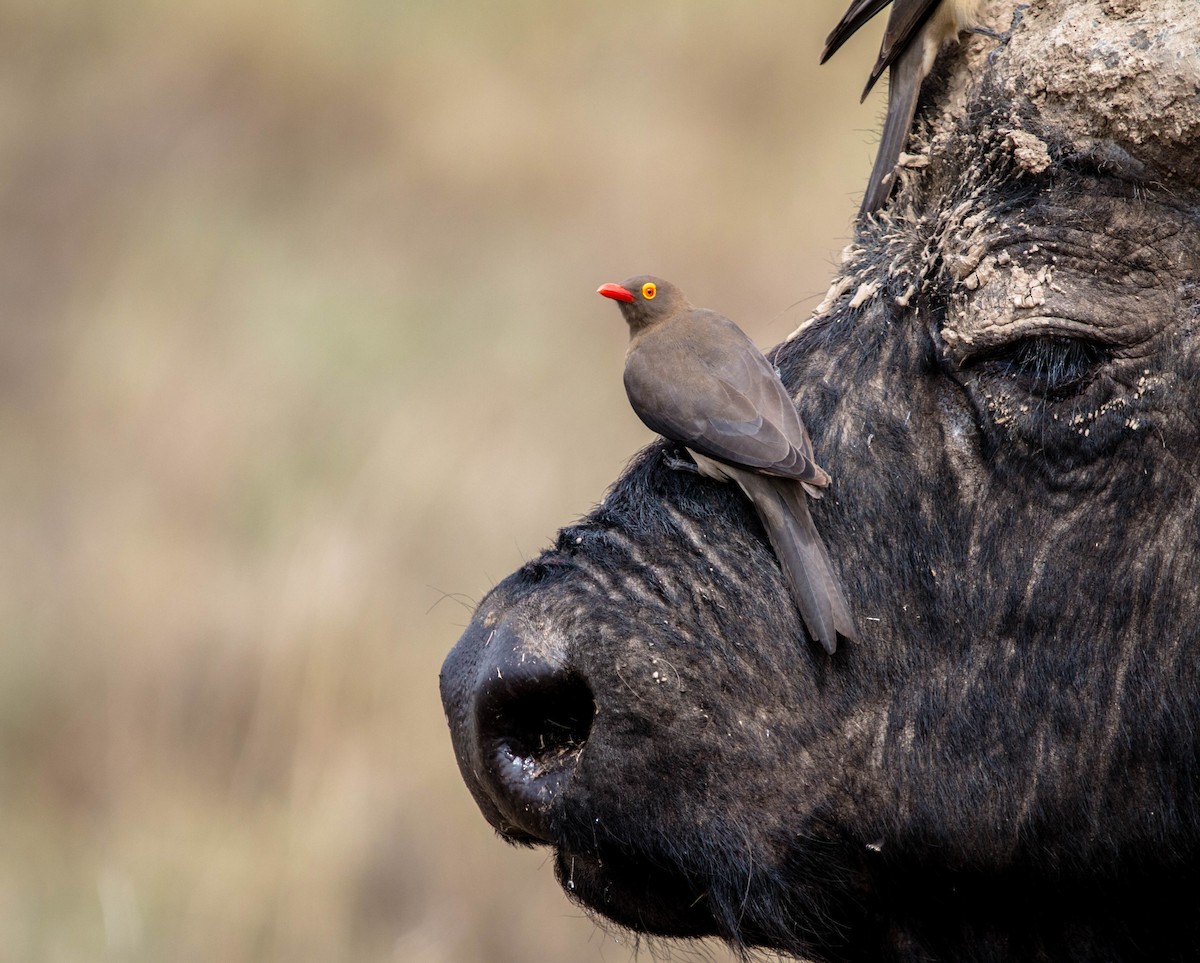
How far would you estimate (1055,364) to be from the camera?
3.31 m

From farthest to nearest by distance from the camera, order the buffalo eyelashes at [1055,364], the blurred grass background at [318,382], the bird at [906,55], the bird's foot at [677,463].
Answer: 1. the blurred grass background at [318,382]
2. the bird at [906,55]
3. the bird's foot at [677,463]
4. the buffalo eyelashes at [1055,364]

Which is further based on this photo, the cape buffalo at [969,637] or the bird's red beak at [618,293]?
the bird's red beak at [618,293]

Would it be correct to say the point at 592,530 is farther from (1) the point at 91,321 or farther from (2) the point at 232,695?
(1) the point at 91,321

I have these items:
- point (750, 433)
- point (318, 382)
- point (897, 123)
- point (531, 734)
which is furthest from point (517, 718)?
point (318, 382)

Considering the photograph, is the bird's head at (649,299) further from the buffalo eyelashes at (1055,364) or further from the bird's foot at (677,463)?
the buffalo eyelashes at (1055,364)

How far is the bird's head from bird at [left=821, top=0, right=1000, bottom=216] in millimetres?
512

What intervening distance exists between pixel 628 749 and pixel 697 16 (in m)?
12.0

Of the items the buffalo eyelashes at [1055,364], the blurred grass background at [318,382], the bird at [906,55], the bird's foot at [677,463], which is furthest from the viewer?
the blurred grass background at [318,382]

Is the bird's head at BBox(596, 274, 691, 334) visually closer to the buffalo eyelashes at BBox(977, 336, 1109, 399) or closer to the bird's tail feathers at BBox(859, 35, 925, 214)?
the bird's tail feathers at BBox(859, 35, 925, 214)

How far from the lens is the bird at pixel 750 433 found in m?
3.34

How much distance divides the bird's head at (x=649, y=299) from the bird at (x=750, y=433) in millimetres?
243

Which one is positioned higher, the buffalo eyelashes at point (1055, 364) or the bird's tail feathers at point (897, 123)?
the bird's tail feathers at point (897, 123)

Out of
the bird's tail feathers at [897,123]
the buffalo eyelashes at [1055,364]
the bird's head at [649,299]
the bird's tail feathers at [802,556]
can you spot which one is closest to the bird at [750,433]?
the bird's tail feathers at [802,556]

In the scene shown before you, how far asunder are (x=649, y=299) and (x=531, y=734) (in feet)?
3.75
